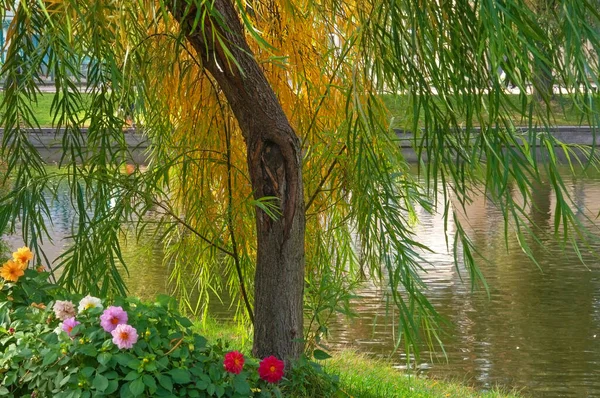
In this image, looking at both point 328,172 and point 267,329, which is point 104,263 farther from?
point 328,172

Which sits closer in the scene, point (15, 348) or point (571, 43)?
point (571, 43)

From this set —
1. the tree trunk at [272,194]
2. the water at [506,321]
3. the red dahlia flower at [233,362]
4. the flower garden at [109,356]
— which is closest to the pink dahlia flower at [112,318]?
the flower garden at [109,356]

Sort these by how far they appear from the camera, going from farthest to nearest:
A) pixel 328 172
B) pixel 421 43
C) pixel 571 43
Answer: pixel 328 172 < pixel 421 43 < pixel 571 43

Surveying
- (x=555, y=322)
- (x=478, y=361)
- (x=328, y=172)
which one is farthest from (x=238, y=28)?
(x=555, y=322)

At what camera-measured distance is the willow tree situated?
2328mm

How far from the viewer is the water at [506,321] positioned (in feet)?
18.4

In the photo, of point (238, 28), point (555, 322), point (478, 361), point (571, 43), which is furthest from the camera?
point (555, 322)

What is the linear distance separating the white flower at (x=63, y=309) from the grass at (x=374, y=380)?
1.35m

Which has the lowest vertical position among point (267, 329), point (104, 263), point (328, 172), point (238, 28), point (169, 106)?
point (267, 329)

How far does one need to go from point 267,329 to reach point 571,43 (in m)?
1.50

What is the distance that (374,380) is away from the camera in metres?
4.48

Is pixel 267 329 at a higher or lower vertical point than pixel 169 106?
lower

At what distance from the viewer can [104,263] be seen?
10.7 ft

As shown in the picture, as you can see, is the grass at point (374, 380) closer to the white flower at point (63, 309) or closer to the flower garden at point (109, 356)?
the flower garden at point (109, 356)
